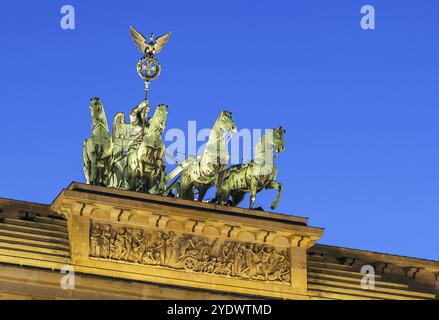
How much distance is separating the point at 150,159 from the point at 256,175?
9.55 feet

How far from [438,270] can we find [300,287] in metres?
5.30

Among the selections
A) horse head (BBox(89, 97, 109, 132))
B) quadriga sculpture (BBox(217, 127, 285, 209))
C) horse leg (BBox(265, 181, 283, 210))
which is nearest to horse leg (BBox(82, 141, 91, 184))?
horse head (BBox(89, 97, 109, 132))

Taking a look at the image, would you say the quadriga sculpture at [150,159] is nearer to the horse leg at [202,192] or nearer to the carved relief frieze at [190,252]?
the horse leg at [202,192]

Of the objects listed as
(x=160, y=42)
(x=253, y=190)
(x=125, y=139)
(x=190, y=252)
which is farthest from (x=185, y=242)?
(x=160, y=42)

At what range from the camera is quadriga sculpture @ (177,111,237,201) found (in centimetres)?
4703

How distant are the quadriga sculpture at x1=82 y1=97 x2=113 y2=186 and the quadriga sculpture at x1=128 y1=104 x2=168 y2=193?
2.60ft

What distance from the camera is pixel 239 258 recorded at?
153 ft

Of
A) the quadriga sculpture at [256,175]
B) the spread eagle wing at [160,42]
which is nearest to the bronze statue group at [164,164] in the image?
the quadriga sculpture at [256,175]

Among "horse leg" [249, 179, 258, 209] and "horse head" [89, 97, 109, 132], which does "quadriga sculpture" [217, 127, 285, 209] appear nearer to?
"horse leg" [249, 179, 258, 209]

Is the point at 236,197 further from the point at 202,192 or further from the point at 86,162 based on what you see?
the point at 86,162

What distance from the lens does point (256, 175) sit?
155 feet

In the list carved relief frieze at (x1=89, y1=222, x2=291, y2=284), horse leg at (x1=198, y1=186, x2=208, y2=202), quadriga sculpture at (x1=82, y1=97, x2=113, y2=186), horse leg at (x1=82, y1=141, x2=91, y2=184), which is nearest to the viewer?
carved relief frieze at (x1=89, y1=222, x2=291, y2=284)

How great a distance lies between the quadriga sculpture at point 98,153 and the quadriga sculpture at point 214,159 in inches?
100
